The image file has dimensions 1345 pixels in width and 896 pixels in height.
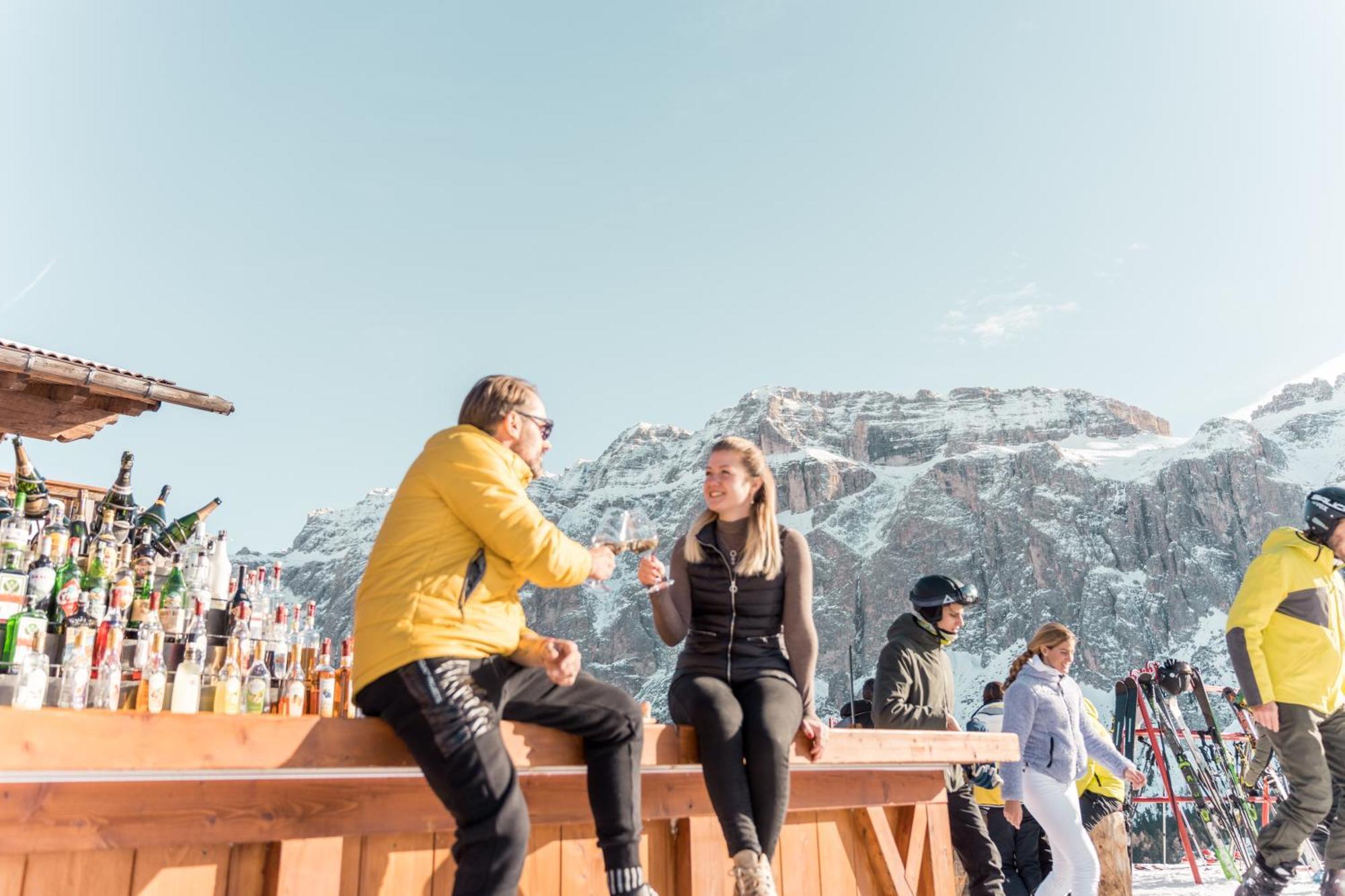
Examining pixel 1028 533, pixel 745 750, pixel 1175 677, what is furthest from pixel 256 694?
pixel 1028 533

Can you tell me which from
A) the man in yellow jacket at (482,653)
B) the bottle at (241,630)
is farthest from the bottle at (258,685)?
the man in yellow jacket at (482,653)

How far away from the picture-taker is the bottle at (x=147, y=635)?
12.1 feet

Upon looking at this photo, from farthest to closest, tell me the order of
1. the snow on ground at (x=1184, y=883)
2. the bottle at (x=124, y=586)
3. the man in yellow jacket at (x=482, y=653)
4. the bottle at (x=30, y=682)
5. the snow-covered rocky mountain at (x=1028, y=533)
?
the snow-covered rocky mountain at (x=1028, y=533)
the snow on ground at (x=1184, y=883)
the bottle at (x=124, y=586)
the bottle at (x=30, y=682)
the man in yellow jacket at (x=482, y=653)

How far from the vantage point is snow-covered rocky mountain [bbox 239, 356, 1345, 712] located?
12781 centimetres

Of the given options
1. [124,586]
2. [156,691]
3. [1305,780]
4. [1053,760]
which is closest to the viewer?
[156,691]

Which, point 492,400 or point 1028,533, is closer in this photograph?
point 492,400

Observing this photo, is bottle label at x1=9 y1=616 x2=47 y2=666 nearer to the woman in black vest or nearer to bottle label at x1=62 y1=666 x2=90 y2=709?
bottle label at x1=62 y1=666 x2=90 y2=709

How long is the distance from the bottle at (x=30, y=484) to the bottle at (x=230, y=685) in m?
1.53

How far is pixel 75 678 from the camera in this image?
11.0 ft

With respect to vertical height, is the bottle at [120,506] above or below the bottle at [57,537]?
above

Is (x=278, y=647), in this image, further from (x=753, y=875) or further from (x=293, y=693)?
(x=753, y=875)

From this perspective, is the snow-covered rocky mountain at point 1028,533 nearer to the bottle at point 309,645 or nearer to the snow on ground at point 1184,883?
the snow on ground at point 1184,883

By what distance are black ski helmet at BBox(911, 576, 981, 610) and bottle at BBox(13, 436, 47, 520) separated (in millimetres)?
4465

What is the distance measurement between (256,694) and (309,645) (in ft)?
3.01
